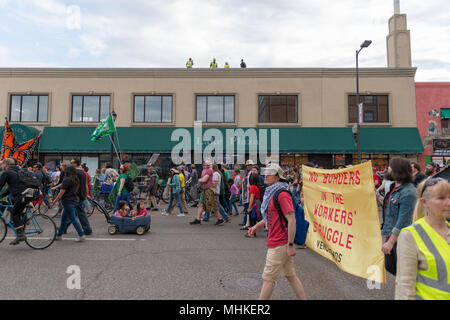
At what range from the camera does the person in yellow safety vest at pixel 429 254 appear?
1871mm

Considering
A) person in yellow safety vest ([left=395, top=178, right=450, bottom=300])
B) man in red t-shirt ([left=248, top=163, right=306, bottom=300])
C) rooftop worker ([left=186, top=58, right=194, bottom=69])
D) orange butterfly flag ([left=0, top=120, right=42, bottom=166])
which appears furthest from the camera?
rooftop worker ([left=186, top=58, right=194, bottom=69])

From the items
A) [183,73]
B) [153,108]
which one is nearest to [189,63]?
[183,73]

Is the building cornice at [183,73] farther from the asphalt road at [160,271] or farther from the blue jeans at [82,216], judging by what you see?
the asphalt road at [160,271]

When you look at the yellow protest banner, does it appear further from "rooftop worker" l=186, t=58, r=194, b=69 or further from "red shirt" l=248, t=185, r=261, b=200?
"rooftop worker" l=186, t=58, r=194, b=69

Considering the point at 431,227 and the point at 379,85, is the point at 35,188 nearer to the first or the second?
the point at 431,227

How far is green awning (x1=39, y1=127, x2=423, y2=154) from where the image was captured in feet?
65.9

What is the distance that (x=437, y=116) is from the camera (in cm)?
2139

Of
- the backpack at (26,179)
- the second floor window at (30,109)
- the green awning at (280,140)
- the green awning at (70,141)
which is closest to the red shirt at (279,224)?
the backpack at (26,179)

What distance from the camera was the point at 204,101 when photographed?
→ 874 inches

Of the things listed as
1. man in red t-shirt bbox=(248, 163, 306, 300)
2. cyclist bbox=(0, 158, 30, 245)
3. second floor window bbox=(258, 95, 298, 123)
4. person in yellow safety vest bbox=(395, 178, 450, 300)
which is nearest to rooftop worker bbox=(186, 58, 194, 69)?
second floor window bbox=(258, 95, 298, 123)

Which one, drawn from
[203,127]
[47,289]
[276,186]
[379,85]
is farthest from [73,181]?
[379,85]

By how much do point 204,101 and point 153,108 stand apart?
3.70m

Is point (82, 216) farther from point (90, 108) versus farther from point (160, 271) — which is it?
point (90, 108)

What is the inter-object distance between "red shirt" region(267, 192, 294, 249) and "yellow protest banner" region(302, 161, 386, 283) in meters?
1.48
